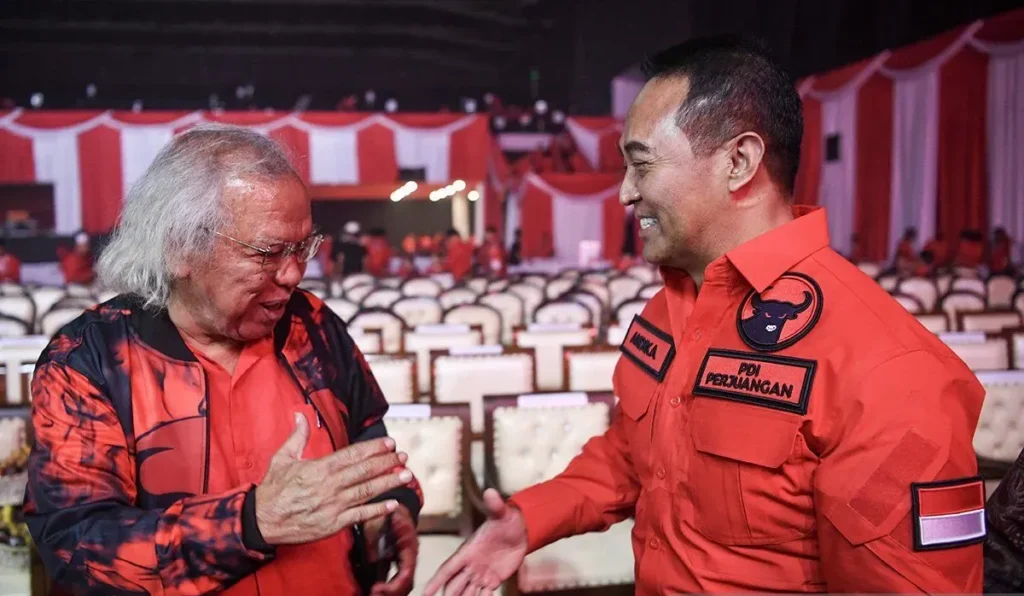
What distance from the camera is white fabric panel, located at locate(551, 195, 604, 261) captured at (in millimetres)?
16344

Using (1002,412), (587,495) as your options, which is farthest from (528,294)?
(587,495)

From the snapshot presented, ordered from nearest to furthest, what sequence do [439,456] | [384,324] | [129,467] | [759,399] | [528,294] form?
[759,399] < [129,467] < [439,456] < [384,324] < [528,294]

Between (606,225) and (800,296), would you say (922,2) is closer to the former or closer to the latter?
(606,225)

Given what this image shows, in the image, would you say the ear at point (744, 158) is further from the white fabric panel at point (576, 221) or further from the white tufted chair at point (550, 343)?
the white fabric panel at point (576, 221)

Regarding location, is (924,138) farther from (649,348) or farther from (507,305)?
(649,348)

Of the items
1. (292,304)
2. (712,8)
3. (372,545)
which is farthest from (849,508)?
(712,8)

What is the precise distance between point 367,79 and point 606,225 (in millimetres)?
10130

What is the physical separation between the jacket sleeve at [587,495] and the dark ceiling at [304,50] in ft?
50.5

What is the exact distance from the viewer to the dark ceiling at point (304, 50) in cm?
1877

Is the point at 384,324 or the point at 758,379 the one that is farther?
the point at 384,324

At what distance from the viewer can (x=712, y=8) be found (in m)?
12.6

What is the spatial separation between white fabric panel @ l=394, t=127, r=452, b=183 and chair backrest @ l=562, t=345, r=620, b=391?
35.6 ft

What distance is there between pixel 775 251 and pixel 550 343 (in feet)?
12.1

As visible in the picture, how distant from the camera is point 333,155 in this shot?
45.6 ft
